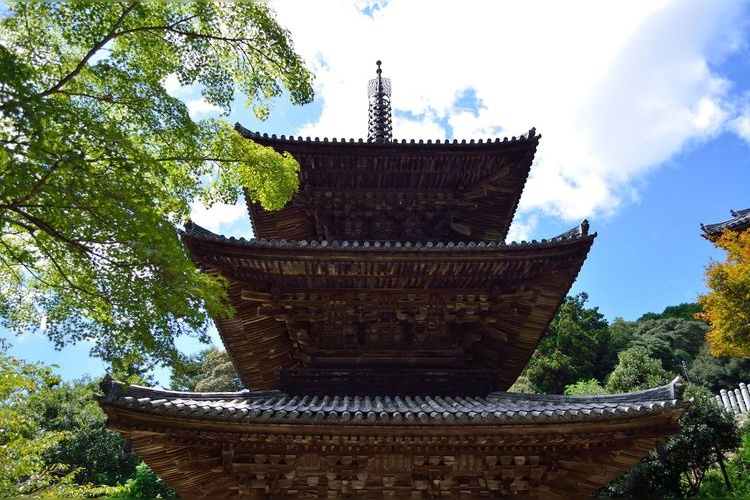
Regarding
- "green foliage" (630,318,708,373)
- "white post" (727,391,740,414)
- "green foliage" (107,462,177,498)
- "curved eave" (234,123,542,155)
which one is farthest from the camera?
"green foliage" (630,318,708,373)

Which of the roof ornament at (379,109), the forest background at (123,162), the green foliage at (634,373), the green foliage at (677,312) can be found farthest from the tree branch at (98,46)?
the green foliage at (677,312)

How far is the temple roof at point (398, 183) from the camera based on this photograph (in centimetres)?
978

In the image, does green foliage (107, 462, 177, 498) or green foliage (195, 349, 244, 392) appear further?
green foliage (195, 349, 244, 392)

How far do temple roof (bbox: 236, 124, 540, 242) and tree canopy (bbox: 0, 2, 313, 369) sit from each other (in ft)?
11.4

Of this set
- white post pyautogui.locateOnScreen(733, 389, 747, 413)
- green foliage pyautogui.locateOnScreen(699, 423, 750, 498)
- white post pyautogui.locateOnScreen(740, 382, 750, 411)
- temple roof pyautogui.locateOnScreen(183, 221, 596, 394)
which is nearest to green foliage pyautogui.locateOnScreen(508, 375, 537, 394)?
white post pyautogui.locateOnScreen(733, 389, 747, 413)

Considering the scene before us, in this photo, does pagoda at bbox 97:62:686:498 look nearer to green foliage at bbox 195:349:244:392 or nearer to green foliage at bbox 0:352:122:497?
green foliage at bbox 0:352:122:497

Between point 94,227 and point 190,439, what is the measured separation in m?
3.01

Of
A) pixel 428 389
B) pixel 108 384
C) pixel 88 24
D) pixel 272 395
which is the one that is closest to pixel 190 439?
pixel 108 384

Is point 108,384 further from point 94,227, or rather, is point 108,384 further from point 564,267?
point 564,267

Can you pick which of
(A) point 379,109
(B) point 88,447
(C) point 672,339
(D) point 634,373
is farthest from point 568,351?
(B) point 88,447

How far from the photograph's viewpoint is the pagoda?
6.26 metres

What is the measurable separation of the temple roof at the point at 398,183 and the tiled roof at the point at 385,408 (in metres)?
3.98

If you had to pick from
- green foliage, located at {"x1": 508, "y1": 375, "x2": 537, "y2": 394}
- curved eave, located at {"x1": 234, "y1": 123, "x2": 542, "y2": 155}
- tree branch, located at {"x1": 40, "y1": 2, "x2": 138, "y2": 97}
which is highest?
curved eave, located at {"x1": 234, "y1": 123, "x2": 542, "y2": 155}

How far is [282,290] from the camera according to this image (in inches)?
319
